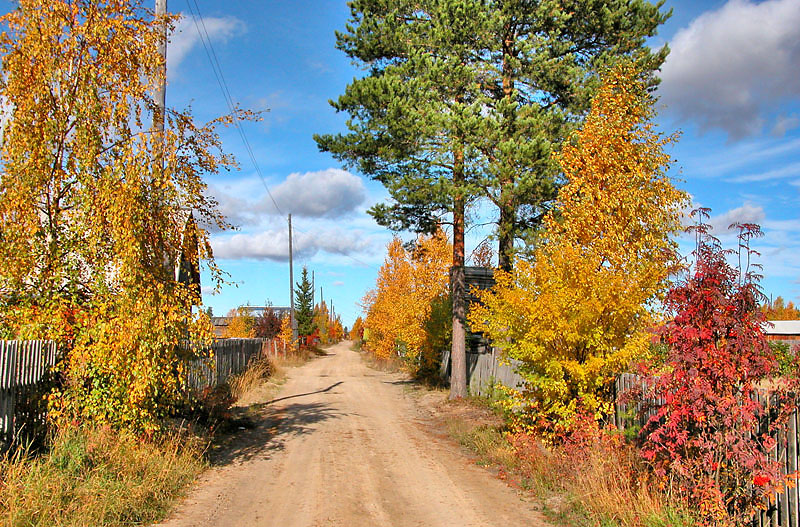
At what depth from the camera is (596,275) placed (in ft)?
29.8

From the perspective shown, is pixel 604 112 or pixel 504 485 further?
pixel 604 112

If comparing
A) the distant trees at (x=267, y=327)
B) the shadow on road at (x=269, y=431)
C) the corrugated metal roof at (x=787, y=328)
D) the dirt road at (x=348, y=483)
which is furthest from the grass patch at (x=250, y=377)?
the corrugated metal roof at (x=787, y=328)

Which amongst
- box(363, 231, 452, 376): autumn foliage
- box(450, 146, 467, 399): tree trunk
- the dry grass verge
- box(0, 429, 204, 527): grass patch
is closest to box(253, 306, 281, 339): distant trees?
box(363, 231, 452, 376): autumn foliage

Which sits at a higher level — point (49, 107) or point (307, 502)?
point (49, 107)

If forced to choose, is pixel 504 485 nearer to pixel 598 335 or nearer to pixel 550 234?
pixel 598 335

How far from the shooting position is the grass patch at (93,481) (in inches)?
233

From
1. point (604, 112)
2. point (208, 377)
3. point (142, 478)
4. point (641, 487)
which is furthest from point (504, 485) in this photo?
point (208, 377)

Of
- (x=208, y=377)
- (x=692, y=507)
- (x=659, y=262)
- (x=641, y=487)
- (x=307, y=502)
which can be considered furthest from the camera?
(x=208, y=377)

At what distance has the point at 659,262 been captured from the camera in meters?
9.76

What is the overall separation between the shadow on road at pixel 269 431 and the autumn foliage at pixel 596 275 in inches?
190

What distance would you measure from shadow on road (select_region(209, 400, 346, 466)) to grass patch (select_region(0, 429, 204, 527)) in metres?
1.73

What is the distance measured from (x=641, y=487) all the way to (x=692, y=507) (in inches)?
25.2

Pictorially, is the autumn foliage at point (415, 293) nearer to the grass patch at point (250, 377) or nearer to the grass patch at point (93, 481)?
the grass patch at point (250, 377)

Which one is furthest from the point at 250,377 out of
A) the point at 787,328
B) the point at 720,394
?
the point at 787,328
